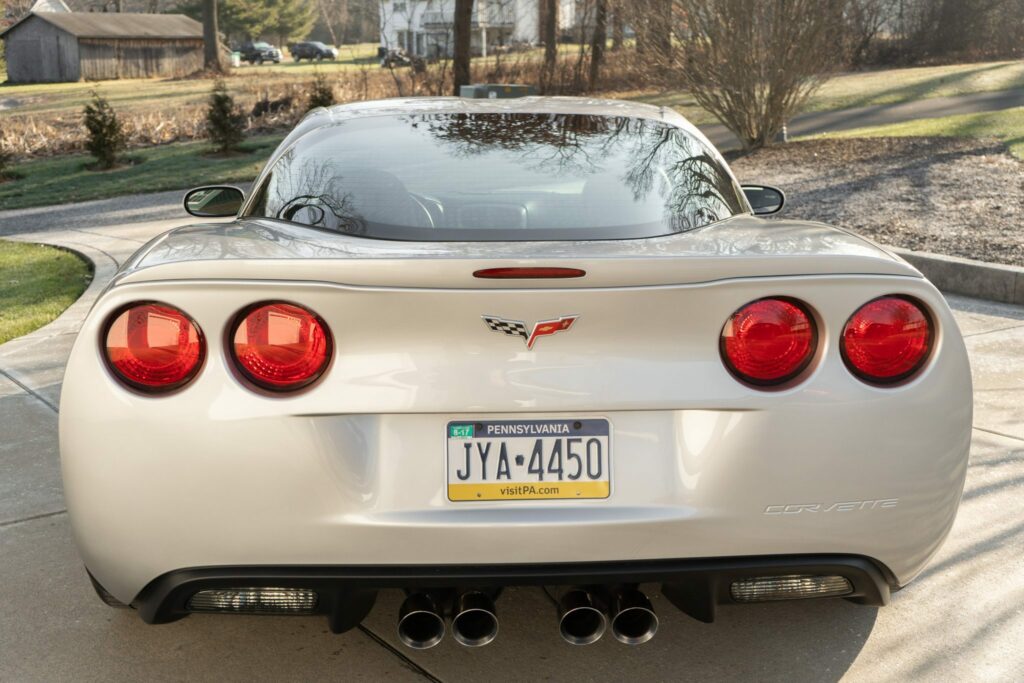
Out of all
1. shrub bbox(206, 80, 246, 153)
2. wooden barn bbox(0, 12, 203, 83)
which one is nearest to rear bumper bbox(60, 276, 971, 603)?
shrub bbox(206, 80, 246, 153)

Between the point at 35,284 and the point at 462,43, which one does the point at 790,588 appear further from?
the point at 462,43

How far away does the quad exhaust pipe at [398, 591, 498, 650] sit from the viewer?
2.62 meters

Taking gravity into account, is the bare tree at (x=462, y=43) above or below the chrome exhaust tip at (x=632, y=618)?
above

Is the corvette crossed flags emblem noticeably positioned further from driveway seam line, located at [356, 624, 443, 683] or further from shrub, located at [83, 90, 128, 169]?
shrub, located at [83, 90, 128, 169]

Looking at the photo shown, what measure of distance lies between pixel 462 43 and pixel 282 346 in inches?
793

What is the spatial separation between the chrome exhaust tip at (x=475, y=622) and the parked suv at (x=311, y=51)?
78300mm

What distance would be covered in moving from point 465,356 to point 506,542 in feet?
1.37

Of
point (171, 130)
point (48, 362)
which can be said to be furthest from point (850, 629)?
point (171, 130)

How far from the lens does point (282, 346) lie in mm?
2453

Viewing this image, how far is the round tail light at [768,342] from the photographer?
249 centimetres

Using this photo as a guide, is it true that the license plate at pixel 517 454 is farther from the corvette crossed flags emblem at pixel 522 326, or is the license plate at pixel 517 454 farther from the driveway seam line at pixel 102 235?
the driveway seam line at pixel 102 235

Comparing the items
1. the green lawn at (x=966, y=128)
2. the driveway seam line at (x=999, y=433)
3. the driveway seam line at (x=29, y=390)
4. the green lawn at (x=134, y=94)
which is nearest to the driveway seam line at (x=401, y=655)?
the driveway seam line at (x=29, y=390)

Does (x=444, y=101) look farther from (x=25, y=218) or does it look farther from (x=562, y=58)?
(x=562, y=58)

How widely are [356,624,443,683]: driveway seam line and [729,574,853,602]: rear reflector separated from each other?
2.72 ft
